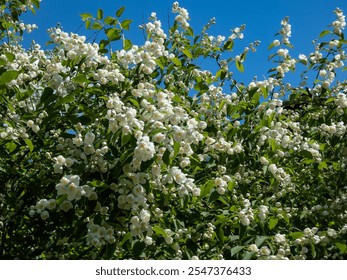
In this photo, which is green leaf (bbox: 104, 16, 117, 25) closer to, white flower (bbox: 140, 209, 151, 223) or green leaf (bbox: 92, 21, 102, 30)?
green leaf (bbox: 92, 21, 102, 30)

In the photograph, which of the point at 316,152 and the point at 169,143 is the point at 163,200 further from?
the point at 316,152

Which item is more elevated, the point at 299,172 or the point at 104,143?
the point at 299,172

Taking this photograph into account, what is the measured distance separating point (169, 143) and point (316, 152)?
132 centimetres

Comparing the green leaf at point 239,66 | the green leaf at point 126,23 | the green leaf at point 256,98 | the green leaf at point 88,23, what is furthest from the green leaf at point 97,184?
the green leaf at point 239,66

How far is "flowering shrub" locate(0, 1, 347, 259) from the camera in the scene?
294 cm

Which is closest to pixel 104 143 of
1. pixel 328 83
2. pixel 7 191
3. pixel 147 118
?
pixel 147 118

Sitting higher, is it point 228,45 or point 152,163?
point 228,45

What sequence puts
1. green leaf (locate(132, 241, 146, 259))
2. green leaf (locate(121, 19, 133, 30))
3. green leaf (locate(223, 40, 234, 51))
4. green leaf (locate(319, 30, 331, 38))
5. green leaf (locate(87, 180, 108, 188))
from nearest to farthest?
green leaf (locate(87, 180, 108, 188)), green leaf (locate(132, 241, 146, 259)), green leaf (locate(121, 19, 133, 30)), green leaf (locate(319, 30, 331, 38)), green leaf (locate(223, 40, 234, 51))

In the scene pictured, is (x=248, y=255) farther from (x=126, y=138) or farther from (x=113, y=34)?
(x=113, y=34)

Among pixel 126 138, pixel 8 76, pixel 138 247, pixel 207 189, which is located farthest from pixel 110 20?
pixel 138 247

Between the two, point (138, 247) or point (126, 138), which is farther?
point (138, 247)

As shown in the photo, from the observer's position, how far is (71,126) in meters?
3.47

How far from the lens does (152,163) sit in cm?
289

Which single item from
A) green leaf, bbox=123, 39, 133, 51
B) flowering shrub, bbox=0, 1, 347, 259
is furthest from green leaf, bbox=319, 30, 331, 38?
green leaf, bbox=123, 39, 133, 51
